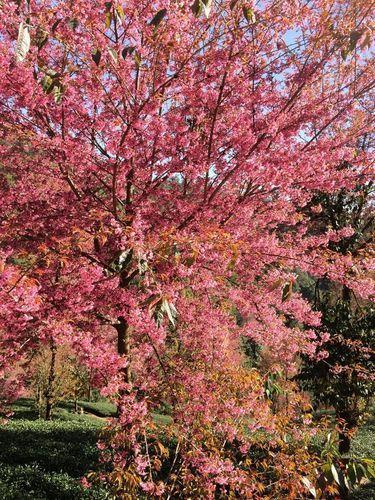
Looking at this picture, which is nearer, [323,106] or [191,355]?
[323,106]

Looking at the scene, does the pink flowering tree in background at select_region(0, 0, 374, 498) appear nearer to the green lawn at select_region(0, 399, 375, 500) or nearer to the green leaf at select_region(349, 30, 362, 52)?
the green lawn at select_region(0, 399, 375, 500)

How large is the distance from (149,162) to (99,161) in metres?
0.61

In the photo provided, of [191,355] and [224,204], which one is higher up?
[224,204]

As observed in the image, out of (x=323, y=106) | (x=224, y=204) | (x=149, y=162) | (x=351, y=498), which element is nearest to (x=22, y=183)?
(x=149, y=162)

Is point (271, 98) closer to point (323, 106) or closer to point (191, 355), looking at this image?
point (323, 106)

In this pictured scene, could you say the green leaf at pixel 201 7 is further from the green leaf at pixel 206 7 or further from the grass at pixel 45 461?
the grass at pixel 45 461

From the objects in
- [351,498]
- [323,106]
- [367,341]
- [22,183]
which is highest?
[323,106]

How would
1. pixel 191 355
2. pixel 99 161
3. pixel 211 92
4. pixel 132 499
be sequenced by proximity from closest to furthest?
pixel 132 499 → pixel 211 92 → pixel 99 161 → pixel 191 355

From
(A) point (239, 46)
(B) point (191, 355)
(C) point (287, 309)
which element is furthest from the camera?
(C) point (287, 309)

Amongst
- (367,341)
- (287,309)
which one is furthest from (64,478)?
(367,341)

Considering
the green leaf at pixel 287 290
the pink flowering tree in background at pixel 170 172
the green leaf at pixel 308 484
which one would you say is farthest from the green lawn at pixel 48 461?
the green leaf at pixel 287 290

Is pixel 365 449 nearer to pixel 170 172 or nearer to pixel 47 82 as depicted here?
pixel 170 172

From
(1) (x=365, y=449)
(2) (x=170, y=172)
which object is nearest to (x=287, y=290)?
(2) (x=170, y=172)

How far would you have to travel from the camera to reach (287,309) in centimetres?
625
